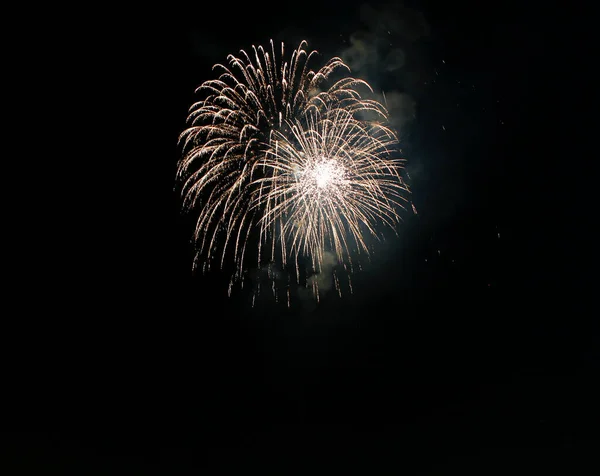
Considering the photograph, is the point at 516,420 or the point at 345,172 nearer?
the point at 345,172

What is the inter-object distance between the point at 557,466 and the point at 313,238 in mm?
31944

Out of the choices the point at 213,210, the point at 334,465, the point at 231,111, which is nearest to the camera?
the point at 231,111

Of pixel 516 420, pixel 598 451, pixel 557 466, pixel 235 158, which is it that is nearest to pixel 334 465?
pixel 516 420

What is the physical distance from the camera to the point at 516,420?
34094 mm

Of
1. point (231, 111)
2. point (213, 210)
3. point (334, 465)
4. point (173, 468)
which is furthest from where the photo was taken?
point (334, 465)

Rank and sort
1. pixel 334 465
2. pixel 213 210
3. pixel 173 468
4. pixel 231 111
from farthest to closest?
pixel 334 465 → pixel 173 468 → pixel 213 210 → pixel 231 111

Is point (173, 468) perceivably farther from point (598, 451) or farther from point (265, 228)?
point (598, 451)

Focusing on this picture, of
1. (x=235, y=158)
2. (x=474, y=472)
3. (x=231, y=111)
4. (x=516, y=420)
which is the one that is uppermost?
(x=231, y=111)

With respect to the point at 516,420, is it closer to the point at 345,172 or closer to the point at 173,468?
the point at 173,468

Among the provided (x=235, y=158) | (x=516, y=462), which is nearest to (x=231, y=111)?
(x=235, y=158)

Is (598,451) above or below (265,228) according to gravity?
below

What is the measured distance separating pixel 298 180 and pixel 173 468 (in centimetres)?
2750

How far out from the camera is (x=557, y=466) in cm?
3434

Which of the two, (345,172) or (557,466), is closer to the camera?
(345,172)
